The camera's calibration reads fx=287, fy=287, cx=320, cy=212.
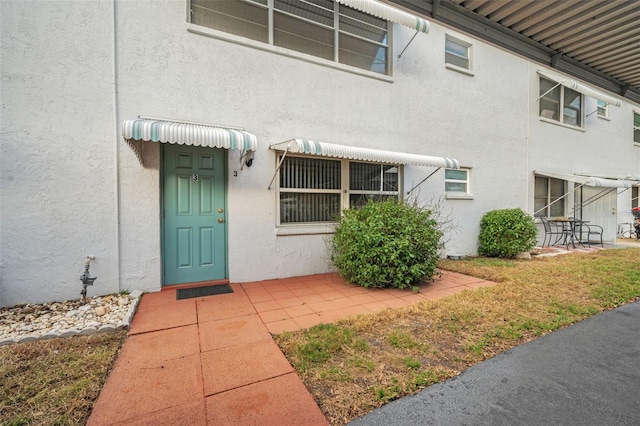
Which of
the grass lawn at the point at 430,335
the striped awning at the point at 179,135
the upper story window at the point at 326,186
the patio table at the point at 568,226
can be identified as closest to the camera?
the grass lawn at the point at 430,335

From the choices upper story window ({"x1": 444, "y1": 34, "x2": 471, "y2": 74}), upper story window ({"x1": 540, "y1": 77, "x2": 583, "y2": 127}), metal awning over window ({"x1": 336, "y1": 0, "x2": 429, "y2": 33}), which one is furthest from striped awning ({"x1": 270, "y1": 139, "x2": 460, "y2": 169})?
upper story window ({"x1": 540, "y1": 77, "x2": 583, "y2": 127})

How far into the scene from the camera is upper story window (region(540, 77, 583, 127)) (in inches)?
401

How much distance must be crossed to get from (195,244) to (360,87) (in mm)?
5027

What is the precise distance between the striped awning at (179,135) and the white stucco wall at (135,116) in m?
0.92

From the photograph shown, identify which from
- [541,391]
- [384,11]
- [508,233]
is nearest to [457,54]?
[384,11]

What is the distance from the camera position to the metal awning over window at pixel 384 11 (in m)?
5.55

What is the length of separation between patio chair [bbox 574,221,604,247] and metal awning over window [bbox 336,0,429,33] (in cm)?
926

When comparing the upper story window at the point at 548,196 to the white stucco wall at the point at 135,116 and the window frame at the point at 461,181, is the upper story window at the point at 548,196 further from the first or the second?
the white stucco wall at the point at 135,116

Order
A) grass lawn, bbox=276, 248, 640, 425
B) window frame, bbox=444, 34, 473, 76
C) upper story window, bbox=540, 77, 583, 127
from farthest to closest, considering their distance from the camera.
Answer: upper story window, bbox=540, 77, 583, 127, window frame, bbox=444, 34, 473, 76, grass lawn, bbox=276, 248, 640, 425

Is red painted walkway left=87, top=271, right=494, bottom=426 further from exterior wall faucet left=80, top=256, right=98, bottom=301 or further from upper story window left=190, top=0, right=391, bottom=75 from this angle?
upper story window left=190, top=0, right=391, bottom=75

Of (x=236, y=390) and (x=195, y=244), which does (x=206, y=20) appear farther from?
(x=236, y=390)

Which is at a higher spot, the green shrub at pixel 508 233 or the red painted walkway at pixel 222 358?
the green shrub at pixel 508 233

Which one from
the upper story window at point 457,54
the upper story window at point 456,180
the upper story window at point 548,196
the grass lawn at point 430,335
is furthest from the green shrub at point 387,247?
the upper story window at point 548,196

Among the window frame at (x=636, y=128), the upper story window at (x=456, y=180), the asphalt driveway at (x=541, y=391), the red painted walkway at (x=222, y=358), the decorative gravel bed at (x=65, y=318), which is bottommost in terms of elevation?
the asphalt driveway at (x=541, y=391)
